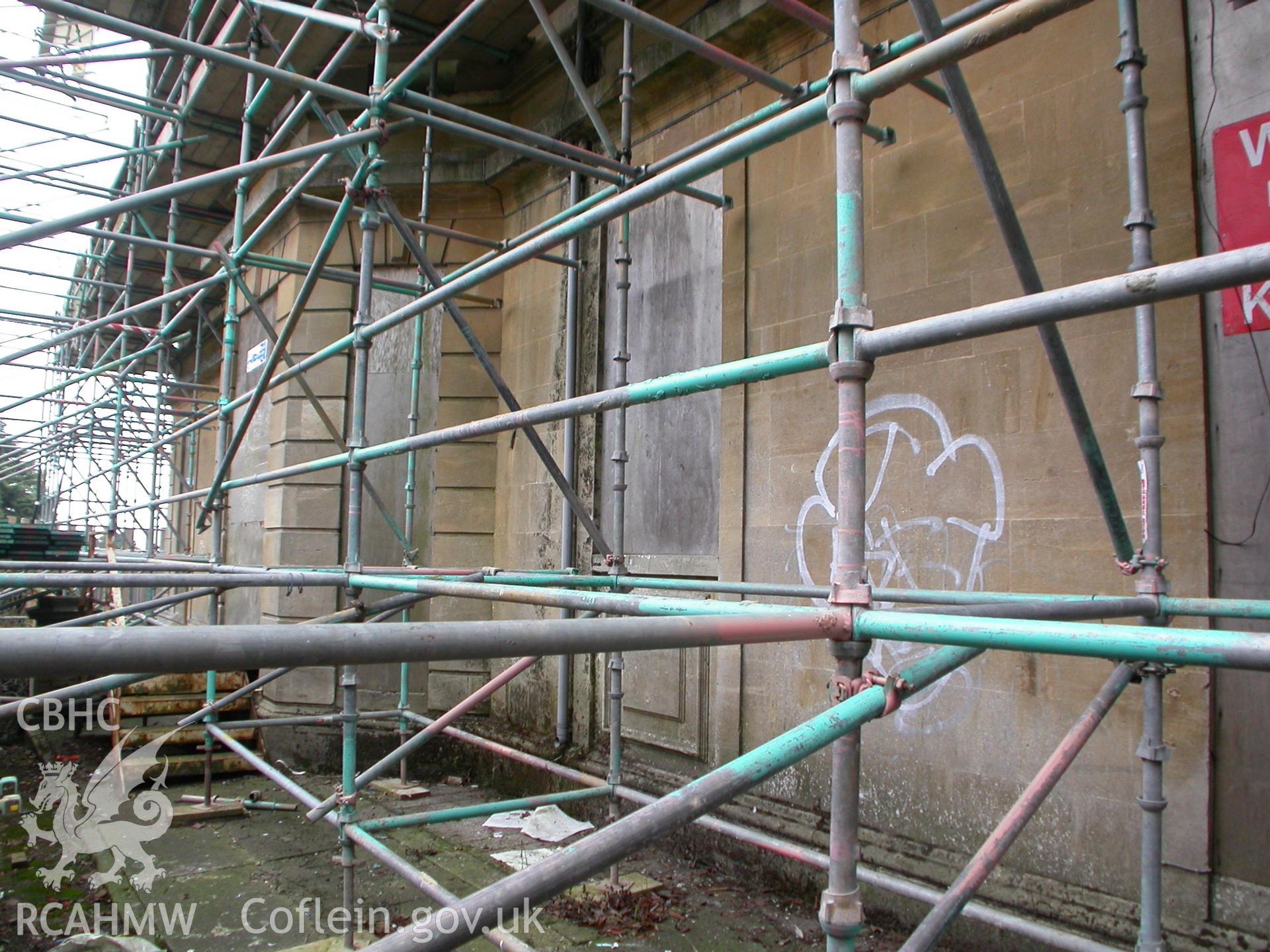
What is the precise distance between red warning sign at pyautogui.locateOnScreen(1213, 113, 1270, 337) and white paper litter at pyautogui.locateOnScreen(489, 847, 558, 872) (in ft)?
14.7

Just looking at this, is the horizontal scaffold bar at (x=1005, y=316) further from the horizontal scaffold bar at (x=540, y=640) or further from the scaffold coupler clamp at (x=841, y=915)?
the scaffold coupler clamp at (x=841, y=915)

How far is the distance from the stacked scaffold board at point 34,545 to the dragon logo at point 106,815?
2115mm

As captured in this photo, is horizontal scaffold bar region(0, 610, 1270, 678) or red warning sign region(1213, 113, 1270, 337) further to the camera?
red warning sign region(1213, 113, 1270, 337)

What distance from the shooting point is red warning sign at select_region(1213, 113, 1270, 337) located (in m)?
3.38

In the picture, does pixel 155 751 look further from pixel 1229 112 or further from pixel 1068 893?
pixel 1229 112

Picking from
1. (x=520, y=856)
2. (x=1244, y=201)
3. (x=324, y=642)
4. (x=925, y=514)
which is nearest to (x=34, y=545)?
(x=520, y=856)

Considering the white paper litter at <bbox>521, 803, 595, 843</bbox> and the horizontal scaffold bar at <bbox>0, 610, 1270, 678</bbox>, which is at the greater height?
the horizontal scaffold bar at <bbox>0, 610, 1270, 678</bbox>

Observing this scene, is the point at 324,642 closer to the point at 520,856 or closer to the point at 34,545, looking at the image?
the point at 520,856

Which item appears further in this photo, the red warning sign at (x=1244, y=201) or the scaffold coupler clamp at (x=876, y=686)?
the red warning sign at (x=1244, y=201)

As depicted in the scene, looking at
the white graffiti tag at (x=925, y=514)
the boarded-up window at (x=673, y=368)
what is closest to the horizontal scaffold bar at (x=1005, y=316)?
the white graffiti tag at (x=925, y=514)

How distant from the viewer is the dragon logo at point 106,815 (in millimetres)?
5391

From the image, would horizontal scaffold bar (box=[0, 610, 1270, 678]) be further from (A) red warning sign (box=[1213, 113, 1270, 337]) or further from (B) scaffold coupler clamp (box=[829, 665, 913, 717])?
(A) red warning sign (box=[1213, 113, 1270, 337])

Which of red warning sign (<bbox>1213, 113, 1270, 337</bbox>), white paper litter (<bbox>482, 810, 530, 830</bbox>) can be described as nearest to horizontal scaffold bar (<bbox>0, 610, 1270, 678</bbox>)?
red warning sign (<bbox>1213, 113, 1270, 337</bbox>)

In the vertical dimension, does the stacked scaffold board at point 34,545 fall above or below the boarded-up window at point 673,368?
below
